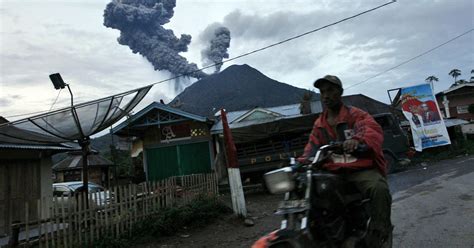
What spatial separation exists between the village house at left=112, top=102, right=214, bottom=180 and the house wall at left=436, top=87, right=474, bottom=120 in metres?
28.4

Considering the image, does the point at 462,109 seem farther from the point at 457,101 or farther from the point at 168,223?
the point at 168,223

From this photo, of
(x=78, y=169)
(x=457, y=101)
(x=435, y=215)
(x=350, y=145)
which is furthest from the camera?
(x=457, y=101)

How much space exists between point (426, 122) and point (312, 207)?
19.6m

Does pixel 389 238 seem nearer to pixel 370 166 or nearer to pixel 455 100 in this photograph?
pixel 370 166

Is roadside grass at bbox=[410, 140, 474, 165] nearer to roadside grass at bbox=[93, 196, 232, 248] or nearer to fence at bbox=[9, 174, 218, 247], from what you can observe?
roadside grass at bbox=[93, 196, 232, 248]

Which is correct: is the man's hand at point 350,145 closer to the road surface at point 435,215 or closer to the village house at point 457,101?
the road surface at point 435,215

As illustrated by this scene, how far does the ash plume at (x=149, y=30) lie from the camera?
6650cm

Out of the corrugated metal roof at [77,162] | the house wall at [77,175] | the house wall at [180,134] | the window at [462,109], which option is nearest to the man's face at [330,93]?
the house wall at [180,134]

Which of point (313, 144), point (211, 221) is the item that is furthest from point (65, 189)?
point (313, 144)

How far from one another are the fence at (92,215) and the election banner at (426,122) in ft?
49.3

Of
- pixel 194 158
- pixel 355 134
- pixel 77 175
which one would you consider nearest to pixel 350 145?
pixel 355 134

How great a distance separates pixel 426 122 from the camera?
19953mm

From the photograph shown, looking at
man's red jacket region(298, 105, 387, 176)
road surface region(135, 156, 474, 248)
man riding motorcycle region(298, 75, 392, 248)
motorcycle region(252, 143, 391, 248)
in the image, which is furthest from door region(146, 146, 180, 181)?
motorcycle region(252, 143, 391, 248)

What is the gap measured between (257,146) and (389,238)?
38.1ft
